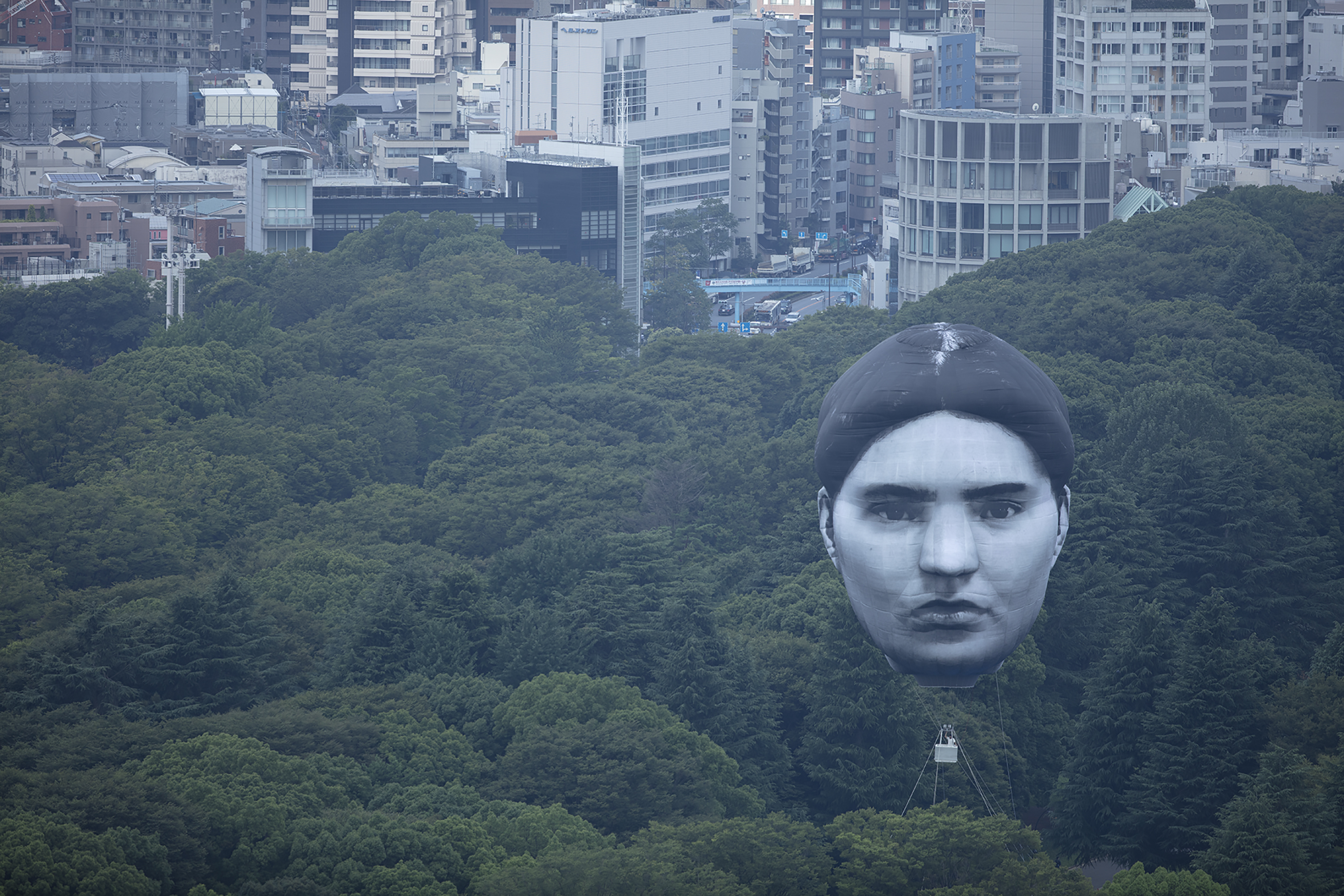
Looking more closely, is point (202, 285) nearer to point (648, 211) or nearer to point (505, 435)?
point (505, 435)

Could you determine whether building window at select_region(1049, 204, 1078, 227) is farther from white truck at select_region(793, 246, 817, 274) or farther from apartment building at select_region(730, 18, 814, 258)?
apartment building at select_region(730, 18, 814, 258)

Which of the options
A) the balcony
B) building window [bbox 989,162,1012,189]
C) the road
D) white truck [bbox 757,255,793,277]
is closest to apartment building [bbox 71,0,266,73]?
white truck [bbox 757,255,793,277]

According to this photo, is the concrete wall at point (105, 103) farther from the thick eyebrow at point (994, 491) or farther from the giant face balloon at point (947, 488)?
the thick eyebrow at point (994, 491)

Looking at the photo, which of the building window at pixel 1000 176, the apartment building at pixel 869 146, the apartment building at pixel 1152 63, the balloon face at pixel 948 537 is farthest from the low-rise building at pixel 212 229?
the balloon face at pixel 948 537

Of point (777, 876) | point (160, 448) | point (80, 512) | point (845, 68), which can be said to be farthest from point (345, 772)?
point (845, 68)

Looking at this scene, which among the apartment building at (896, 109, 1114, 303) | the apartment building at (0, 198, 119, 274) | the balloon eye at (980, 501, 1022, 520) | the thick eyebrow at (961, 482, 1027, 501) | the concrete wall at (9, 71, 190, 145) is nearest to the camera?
the thick eyebrow at (961, 482, 1027, 501)

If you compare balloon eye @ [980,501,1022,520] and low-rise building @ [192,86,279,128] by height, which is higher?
low-rise building @ [192,86,279,128]
